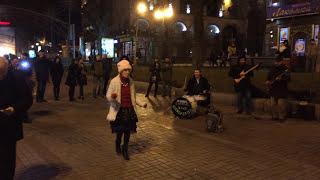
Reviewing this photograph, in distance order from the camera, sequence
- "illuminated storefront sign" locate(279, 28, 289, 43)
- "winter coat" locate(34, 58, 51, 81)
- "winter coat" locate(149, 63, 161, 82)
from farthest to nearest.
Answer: "illuminated storefront sign" locate(279, 28, 289, 43)
"winter coat" locate(149, 63, 161, 82)
"winter coat" locate(34, 58, 51, 81)

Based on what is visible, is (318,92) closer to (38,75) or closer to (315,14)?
(38,75)

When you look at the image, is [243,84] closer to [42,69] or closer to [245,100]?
[245,100]

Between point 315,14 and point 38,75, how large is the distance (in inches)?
624

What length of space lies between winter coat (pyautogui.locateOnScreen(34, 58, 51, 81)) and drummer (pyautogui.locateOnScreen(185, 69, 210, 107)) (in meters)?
6.50

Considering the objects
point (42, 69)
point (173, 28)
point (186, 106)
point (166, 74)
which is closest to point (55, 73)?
point (42, 69)

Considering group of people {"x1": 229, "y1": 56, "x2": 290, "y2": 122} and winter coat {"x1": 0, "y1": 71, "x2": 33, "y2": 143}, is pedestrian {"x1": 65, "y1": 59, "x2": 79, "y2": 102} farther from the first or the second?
→ winter coat {"x1": 0, "y1": 71, "x2": 33, "y2": 143}

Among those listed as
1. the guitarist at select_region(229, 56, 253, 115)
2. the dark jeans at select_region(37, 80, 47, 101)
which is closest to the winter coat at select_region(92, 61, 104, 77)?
the dark jeans at select_region(37, 80, 47, 101)

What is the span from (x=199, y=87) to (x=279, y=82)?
2148mm

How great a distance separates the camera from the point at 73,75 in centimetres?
1544

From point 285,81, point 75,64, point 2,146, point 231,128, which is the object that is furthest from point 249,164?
point 75,64

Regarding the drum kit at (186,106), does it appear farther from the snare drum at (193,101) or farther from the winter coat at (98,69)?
the winter coat at (98,69)

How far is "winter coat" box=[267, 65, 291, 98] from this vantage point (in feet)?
35.6

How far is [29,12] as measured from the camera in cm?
4700

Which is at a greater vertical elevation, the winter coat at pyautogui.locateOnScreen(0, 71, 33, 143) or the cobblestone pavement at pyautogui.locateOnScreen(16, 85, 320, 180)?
the winter coat at pyautogui.locateOnScreen(0, 71, 33, 143)
